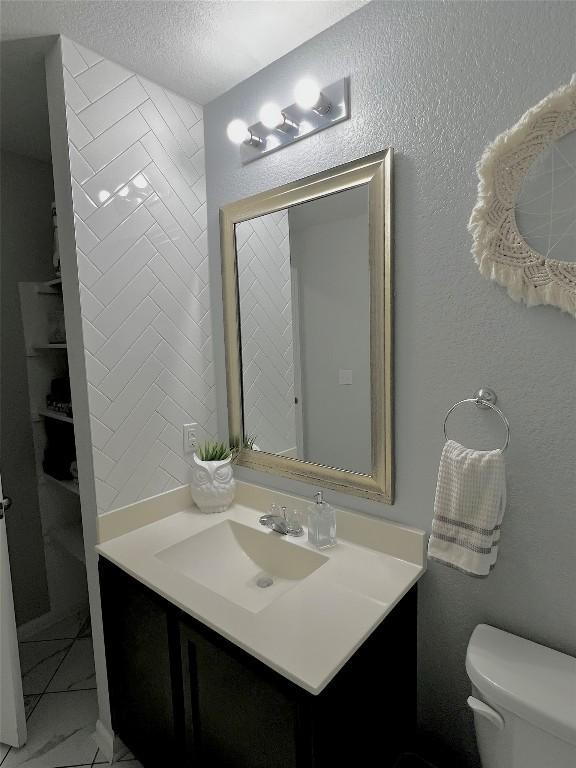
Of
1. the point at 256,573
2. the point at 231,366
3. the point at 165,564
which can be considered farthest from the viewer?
the point at 231,366

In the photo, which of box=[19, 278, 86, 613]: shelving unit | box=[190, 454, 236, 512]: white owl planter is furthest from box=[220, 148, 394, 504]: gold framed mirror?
box=[19, 278, 86, 613]: shelving unit

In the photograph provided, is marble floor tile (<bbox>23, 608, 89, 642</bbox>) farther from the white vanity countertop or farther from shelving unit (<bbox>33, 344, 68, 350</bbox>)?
shelving unit (<bbox>33, 344, 68, 350</bbox>)

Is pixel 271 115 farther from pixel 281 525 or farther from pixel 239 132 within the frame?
pixel 281 525

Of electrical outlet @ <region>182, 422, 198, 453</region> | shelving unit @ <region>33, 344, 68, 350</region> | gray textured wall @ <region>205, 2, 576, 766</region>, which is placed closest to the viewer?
gray textured wall @ <region>205, 2, 576, 766</region>

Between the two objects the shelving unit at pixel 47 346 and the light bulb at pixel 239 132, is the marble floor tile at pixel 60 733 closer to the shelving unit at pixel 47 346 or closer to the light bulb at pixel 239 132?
the shelving unit at pixel 47 346

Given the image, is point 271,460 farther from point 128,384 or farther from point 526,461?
point 526,461

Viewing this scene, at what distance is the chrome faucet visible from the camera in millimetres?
1347

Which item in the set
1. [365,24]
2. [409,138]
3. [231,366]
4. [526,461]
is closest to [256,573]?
[231,366]

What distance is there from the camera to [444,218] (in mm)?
1046

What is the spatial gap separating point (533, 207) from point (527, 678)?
1.01m

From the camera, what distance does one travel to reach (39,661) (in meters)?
1.94

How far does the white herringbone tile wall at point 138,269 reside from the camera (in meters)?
1.28

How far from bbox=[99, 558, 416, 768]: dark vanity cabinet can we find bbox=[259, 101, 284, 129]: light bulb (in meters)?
1.44

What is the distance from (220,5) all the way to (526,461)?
1403 mm
